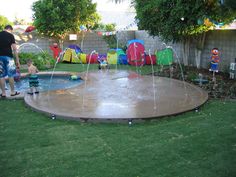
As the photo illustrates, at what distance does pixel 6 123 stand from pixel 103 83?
13.1 ft

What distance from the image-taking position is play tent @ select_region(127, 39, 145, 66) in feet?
43.5

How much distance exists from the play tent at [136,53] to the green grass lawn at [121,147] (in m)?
7.69

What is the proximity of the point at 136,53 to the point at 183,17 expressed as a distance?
14.5ft

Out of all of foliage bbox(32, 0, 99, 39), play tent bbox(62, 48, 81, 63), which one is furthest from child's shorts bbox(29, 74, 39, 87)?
foliage bbox(32, 0, 99, 39)


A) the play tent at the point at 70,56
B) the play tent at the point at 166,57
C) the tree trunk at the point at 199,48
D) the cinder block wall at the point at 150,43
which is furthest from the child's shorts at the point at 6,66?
the play tent at the point at 70,56

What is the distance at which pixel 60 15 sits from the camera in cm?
1545

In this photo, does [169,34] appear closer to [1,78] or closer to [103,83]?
[103,83]

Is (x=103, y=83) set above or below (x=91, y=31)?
below

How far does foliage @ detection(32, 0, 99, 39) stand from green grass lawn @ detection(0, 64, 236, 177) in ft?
33.5

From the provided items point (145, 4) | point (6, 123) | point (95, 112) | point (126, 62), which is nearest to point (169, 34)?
point (145, 4)

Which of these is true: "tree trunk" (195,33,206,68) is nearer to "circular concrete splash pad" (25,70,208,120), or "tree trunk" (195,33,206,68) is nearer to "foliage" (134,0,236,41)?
"foliage" (134,0,236,41)

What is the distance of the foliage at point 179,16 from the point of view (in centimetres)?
868

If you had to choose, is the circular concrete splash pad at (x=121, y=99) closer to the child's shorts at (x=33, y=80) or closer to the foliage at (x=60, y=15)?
the child's shorts at (x=33, y=80)

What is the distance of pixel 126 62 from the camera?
1412 cm
